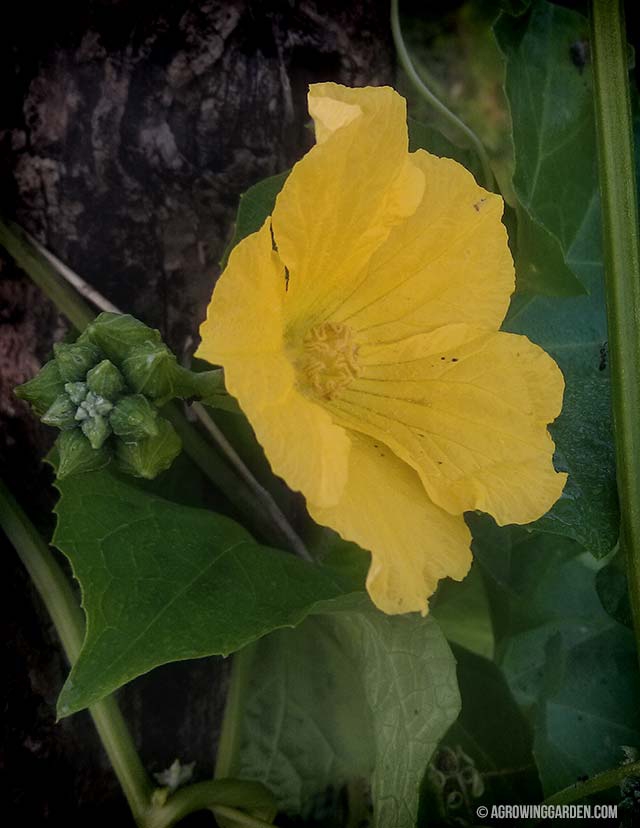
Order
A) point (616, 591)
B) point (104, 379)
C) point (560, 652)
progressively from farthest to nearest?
point (560, 652)
point (616, 591)
point (104, 379)

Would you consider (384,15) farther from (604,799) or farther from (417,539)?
(604,799)

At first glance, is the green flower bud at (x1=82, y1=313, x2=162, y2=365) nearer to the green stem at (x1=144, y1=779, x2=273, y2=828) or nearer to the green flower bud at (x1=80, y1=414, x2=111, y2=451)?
the green flower bud at (x1=80, y1=414, x2=111, y2=451)

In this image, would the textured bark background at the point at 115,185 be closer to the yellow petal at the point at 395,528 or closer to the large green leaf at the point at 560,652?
the yellow petal at the point at 395,528

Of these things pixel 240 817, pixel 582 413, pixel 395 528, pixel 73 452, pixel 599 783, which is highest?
pixel 73 452

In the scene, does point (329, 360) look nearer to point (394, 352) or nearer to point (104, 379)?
point (394, 352)

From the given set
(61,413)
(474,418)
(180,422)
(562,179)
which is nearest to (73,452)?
(61,413)

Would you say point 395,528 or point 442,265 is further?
point 442,265

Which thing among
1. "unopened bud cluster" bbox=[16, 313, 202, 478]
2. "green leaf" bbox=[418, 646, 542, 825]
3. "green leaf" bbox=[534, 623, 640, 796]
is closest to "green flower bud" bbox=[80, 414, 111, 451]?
"unopened bud cluster" bbox=[16, 313, 202, 478]
